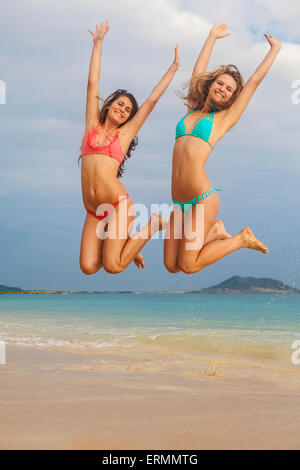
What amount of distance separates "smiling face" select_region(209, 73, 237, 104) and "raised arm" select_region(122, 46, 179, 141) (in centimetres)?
42

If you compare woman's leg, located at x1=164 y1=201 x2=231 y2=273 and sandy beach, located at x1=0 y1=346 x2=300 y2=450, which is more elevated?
woman's leg, located at x1=164 y1=201 x2=231 y2=273

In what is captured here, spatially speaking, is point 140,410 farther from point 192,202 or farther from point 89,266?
point 192,202

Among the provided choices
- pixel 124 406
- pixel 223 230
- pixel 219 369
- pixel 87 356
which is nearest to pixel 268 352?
pixel 219 369

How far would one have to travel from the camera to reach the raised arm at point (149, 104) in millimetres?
4523

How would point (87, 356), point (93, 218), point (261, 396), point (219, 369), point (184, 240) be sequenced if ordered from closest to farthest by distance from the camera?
point (184, 240) → point (93, 218) → point (261, 396) → point (219, 369) → point (87, 356)

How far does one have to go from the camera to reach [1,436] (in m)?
4.48

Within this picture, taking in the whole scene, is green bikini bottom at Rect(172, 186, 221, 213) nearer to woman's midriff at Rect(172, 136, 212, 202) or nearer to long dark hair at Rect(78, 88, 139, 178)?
woman's midriff at Rect(172, 136, 212, 202)

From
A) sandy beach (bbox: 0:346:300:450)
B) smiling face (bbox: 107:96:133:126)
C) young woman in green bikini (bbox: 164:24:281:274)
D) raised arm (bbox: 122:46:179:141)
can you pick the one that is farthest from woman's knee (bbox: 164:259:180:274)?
sandy beach (bbox: 0:346:300:450)

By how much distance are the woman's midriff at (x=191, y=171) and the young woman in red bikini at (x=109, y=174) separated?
0.31 m

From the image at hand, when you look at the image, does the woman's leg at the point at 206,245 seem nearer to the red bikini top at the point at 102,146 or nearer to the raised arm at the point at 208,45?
the red bikini top at the point at 102,146

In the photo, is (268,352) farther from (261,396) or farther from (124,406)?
(124,406)

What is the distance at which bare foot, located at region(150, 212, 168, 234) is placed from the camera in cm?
435

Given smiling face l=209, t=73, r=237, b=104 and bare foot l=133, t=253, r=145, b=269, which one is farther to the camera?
bare foot l=133, t=253, r=145, b=269

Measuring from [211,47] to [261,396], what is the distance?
449cm
